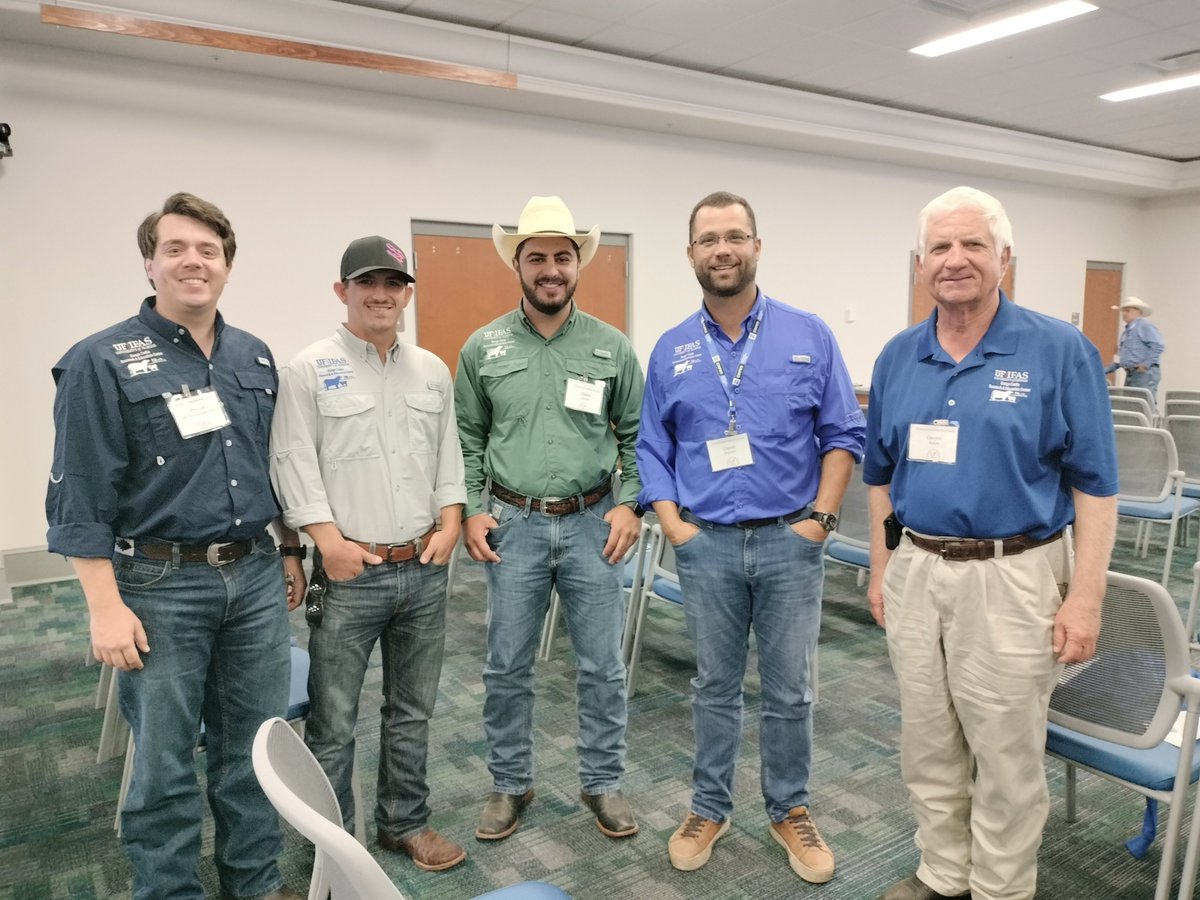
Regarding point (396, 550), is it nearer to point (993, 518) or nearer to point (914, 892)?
point (993, 518)

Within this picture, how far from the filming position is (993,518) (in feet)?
5.16

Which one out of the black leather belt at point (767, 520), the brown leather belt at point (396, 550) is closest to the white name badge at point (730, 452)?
the black leather belt at point (767, 520)

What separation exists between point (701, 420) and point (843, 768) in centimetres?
132

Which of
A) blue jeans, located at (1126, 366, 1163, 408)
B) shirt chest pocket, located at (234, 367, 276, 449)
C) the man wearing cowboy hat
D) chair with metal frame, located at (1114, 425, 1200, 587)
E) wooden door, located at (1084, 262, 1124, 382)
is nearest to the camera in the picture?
shirt chest pocket, located at (234, 367, 276, 449)

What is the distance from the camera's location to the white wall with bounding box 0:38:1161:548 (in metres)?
4.49

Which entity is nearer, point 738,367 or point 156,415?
point 156,415

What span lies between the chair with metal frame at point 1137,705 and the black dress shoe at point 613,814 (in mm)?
1069

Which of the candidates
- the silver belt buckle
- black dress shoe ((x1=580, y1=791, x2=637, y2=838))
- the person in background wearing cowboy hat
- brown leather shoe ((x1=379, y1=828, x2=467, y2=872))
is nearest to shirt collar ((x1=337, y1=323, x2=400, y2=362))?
the person in background wearing cowboy hat

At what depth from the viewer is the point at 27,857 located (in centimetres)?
209

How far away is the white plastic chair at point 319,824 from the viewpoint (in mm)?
797

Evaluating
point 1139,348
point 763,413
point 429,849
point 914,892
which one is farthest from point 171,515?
point 1139,348

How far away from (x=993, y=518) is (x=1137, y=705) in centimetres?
48

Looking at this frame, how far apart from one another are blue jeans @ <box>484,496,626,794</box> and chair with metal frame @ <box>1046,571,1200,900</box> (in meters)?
1.05

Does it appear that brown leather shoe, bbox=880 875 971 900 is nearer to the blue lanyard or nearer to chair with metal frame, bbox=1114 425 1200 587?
the blue lanyard
